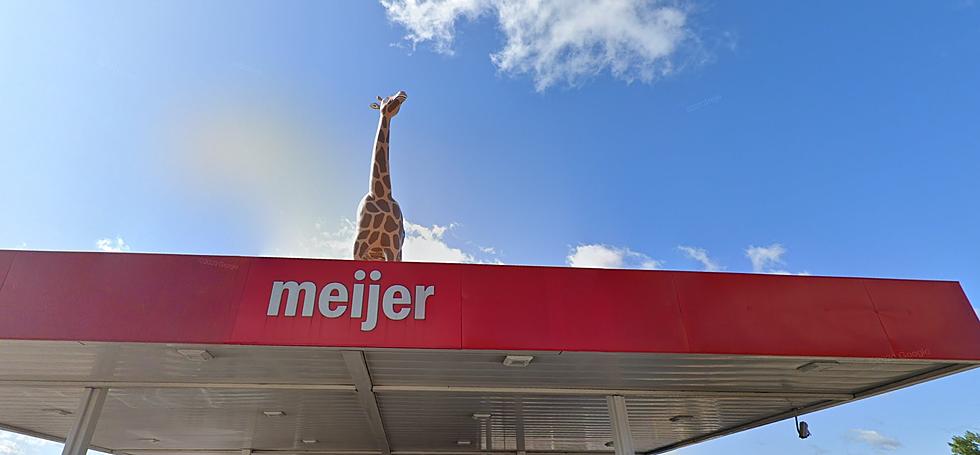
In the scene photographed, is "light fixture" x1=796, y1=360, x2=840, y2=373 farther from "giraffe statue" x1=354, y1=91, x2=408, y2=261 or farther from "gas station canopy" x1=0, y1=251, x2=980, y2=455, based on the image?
"giraffe statue" x1=354, y1=91, x2=408, y2=261

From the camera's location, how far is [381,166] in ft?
34.1

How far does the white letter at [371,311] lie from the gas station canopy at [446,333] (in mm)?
13

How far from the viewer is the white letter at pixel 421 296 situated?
534cm

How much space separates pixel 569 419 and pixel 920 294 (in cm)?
541

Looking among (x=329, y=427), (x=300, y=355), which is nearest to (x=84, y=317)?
(x=300, y=355)

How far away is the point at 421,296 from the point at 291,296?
3.99 feet

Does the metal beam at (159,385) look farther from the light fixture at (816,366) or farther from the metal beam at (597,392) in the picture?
the light fixture at (816,366)

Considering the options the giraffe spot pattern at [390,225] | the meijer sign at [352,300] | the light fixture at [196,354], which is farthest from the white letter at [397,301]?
the giraffe spot pattern at [390,225]

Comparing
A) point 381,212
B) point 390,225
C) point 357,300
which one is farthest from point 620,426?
point 381,212

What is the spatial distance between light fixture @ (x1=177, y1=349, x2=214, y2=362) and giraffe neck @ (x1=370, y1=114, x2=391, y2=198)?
4653 millimetres

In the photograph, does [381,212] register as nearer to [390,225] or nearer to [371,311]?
[390,225]

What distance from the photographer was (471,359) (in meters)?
6.01

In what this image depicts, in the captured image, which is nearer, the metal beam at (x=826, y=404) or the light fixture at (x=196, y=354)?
the light fixture at (x=196, y=354)

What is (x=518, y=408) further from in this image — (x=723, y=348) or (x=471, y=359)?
(x=723, y=348)
